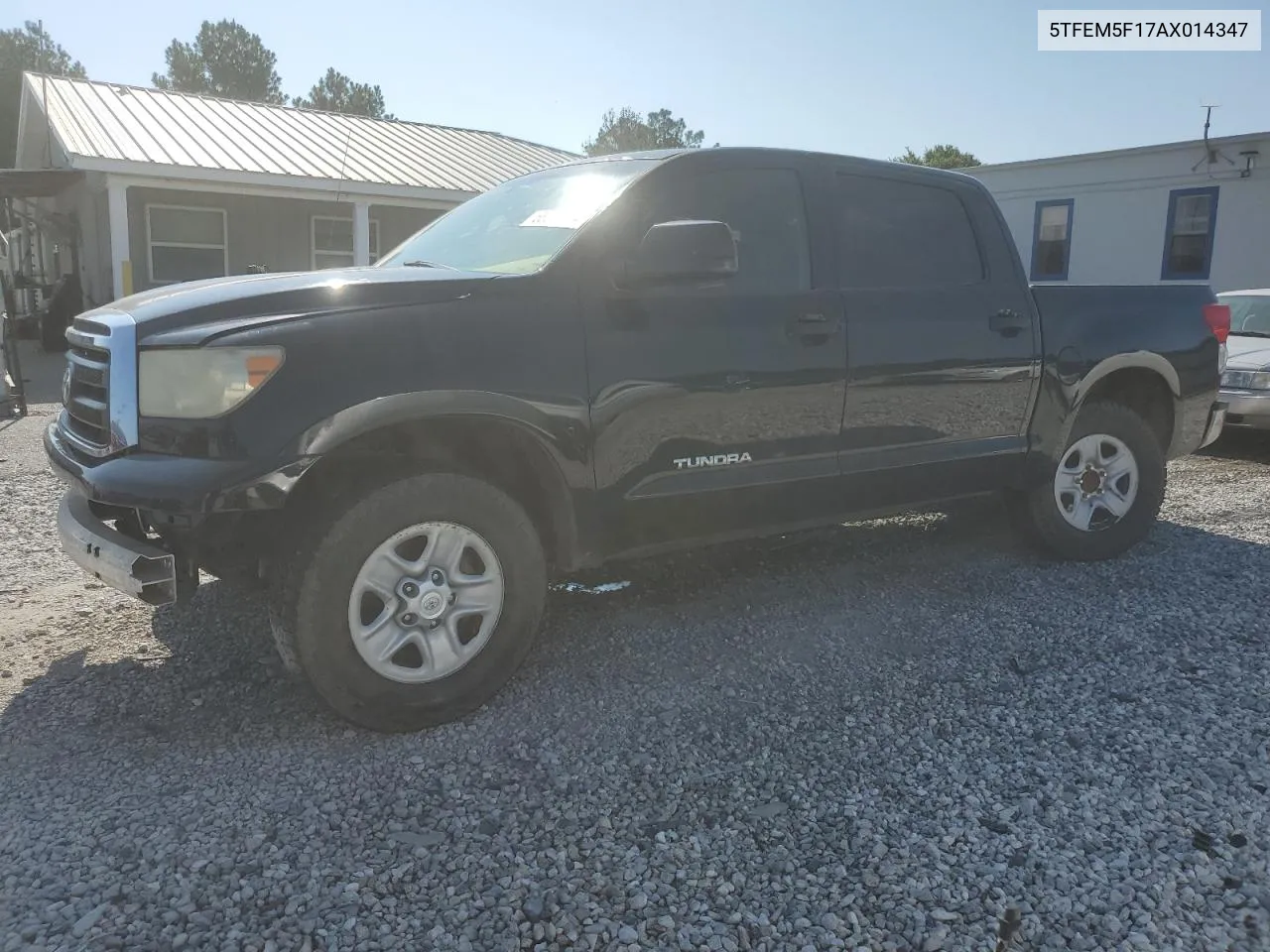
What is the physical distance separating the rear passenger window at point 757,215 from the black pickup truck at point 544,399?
12 millimetres

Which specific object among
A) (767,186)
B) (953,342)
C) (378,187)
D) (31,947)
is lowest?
(31,947)

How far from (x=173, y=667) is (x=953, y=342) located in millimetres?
3456

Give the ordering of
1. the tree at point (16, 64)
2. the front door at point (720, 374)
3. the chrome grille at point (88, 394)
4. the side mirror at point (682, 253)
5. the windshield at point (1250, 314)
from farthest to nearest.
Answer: the tree at point (16, 64), the windshield at point (1250, 314), the front door at point (720, 374), the side mirror at point (682, 253), the chrome grille at point (88, 394)

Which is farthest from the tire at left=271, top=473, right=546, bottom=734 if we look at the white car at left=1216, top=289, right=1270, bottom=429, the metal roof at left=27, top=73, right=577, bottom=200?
the metal roof at left=27, top=73, right=577, bottom=200

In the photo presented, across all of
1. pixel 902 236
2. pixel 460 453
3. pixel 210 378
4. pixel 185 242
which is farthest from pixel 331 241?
pixel 210 378

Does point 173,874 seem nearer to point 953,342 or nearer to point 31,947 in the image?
point 31,947

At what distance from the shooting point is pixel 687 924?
7.30ft

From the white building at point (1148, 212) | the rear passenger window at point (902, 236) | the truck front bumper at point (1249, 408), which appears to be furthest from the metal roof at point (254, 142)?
the rear passenger window at point (902, 236)

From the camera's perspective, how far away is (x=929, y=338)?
424cm

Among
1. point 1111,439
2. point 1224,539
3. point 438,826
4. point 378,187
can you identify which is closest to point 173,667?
point 438,826

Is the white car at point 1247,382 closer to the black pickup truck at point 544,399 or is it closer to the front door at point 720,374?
the black pickup truck at point 544,399

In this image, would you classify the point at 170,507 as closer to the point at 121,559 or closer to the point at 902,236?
the point at 121,559

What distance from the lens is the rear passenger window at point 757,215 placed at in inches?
149

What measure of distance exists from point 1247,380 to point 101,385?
8.73 meters
